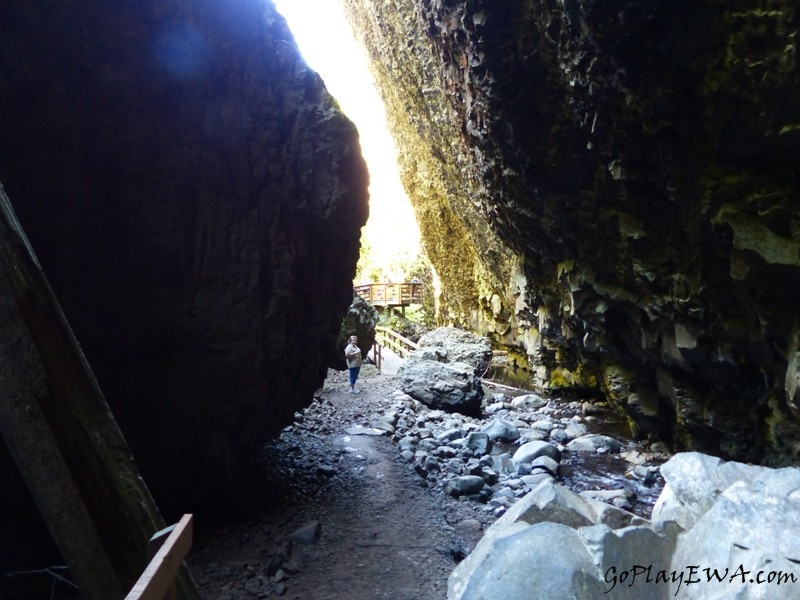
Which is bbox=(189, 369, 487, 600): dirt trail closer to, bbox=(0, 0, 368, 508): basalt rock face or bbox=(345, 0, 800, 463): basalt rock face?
bbox=(0, 0, 368, 508): basalt rock face

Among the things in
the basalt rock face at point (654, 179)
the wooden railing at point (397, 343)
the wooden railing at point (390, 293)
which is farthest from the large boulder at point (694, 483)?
the wooden railing at point (390, 293)

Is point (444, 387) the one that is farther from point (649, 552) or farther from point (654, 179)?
point (649, 552)

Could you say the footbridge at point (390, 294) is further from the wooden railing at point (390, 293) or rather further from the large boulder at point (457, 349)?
the large boulder at point (457, 349)

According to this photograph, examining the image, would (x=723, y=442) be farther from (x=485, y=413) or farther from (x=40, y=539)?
(x=40, y=539)

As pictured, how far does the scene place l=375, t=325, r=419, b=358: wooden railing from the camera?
23.3 m

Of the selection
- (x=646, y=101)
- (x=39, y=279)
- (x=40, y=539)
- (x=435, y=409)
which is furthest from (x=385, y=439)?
(x=39, y=279)

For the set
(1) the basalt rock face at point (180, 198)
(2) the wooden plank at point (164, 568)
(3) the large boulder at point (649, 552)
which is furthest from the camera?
(1) the basalt rock face at point (180, 198)

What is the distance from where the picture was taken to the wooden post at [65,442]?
267 centimetres

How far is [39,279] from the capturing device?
296 cm

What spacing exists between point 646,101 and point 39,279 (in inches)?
246

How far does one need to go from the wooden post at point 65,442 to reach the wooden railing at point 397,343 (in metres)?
19.3

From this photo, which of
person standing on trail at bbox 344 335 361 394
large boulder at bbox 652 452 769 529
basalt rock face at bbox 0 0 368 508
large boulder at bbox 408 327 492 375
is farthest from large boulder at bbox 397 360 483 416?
large boulder at bbox 652 452 769 529

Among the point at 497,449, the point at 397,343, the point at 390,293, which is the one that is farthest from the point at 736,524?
the point at 390,293

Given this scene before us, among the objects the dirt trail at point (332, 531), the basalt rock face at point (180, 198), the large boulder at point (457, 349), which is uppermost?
the basalt rock face at point (180, 198)
